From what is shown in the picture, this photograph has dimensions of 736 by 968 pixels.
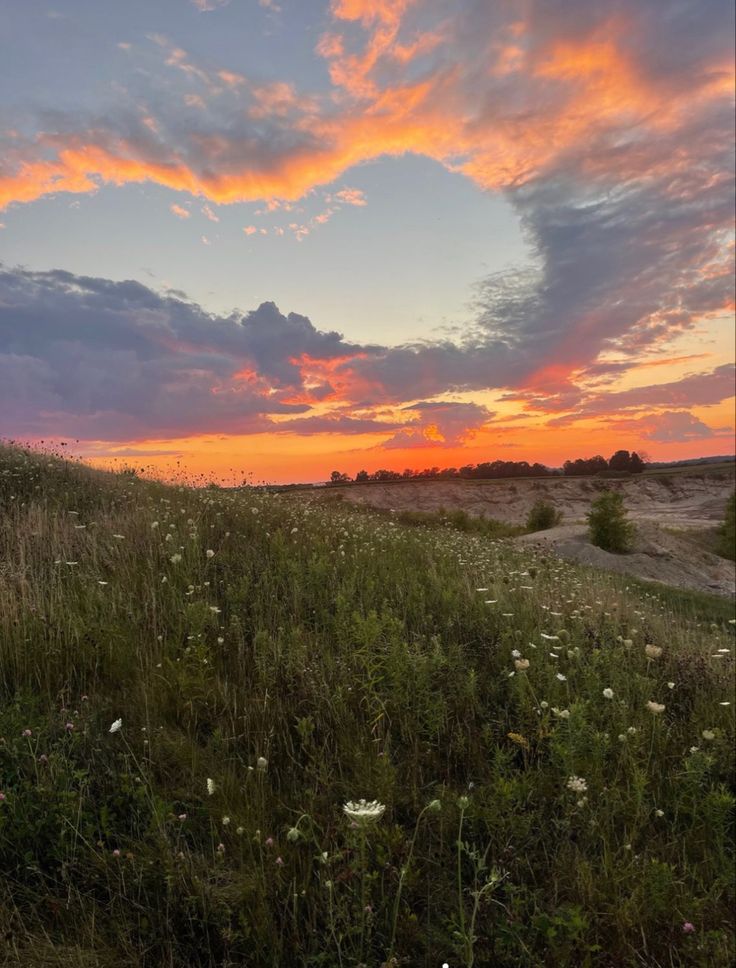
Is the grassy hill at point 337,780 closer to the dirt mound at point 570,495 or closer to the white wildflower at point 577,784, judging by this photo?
the white wildflower at point 577,784

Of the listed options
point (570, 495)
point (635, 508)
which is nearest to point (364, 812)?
point (570, 495)

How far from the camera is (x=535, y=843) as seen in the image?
293cm

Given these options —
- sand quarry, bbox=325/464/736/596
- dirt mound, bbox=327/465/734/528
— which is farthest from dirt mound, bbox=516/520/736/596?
dirt mound, bbox=327/465/734/528

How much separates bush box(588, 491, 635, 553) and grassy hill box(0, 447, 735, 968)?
17.8 metres

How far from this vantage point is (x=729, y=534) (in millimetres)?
25453

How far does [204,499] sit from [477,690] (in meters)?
6.66

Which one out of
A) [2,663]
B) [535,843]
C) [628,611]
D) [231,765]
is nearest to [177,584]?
[2,663]

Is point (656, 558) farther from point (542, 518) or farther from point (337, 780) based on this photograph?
point (337, 780)

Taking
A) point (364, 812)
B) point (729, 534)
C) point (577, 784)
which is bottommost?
point (729, 534)

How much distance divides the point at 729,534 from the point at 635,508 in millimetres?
19231

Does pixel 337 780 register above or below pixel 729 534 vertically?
above

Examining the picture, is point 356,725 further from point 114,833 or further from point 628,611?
point 628,611

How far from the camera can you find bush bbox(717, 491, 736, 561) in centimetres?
2527

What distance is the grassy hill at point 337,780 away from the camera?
2346 millimetres
